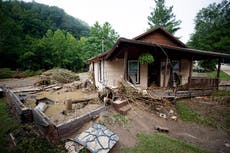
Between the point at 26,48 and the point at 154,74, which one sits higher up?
the point at 26,48

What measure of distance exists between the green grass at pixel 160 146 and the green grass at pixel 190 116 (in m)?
1.97

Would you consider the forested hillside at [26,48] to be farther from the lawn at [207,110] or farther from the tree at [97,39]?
the lawn at [207,110]

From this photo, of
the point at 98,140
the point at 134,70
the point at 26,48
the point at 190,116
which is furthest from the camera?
the point at 26,48

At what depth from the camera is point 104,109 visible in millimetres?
5117

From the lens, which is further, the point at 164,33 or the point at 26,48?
the point at 26,48

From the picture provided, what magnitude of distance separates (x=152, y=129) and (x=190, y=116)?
2.34 m

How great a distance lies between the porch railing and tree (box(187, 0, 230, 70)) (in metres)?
13.2

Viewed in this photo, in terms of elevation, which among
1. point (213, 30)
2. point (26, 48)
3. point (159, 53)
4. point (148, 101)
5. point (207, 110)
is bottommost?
point (207, 110)

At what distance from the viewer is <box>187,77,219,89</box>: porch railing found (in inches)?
310

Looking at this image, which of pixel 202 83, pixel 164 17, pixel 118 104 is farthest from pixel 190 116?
pixel 164 17

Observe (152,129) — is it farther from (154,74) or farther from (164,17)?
(164,17)

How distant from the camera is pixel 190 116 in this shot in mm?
5520

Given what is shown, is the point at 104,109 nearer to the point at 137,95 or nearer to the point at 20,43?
the point at 137,95

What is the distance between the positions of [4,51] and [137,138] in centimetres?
3129
